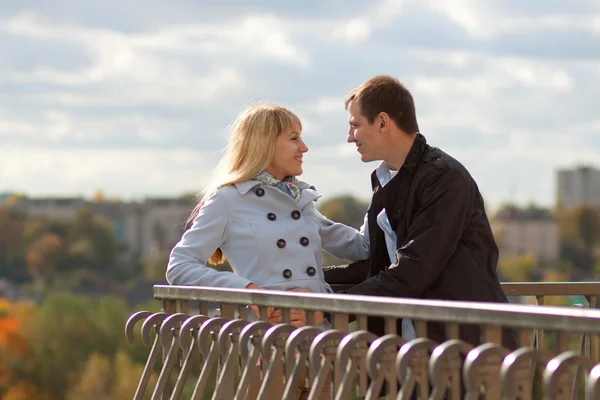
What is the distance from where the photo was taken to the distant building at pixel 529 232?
15825cm

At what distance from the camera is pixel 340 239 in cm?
629

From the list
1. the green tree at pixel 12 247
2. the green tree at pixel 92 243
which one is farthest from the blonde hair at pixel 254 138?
the green tree at pixel 12 247

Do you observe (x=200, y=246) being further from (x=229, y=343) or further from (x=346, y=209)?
(x=346, y=209)

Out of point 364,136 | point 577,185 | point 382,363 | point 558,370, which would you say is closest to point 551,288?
point 364,136

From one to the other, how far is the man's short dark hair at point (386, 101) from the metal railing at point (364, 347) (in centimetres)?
102

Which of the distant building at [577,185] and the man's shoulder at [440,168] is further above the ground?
the distant building at [577,185]

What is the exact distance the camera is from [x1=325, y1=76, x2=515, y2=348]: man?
539 cm

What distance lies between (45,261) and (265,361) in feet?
481

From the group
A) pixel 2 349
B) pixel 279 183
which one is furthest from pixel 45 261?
pixel 279 183

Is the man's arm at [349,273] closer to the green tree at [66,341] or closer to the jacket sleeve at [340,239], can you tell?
the jacket sleeve at [340,239]

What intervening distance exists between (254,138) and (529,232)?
159613mm

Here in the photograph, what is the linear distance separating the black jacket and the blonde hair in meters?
0.52

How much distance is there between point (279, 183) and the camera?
594 cm

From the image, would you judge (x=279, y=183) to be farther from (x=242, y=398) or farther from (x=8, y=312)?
(x=8, y=312)
